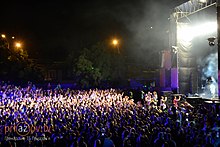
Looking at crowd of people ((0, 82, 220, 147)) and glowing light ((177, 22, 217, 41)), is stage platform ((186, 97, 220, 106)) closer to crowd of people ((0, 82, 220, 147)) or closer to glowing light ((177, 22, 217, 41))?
glowing light ((177, 22, 217, 41))

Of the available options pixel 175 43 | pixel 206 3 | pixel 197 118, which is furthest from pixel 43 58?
pixel 197 118

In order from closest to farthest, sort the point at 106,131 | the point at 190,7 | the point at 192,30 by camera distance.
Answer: the point at 106,131
the point at 190,7
the point at 192,30

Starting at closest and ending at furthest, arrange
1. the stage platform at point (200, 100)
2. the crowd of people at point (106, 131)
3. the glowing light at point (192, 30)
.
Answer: the crowd of people at point (106, 131)
the stage platform at point (200, 100)
the glowing light at point (192, 30)

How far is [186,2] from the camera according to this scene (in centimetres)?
1752

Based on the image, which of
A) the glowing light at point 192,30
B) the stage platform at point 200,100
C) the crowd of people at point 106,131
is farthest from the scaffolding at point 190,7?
the crowd of people at point 106,131

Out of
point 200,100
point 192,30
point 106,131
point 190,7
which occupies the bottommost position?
point 106,131

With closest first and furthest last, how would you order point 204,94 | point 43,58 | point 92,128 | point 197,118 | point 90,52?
1. point 92,128
2. point 197,118
3. point 204,94
4. point 90,52
5. point 43,58

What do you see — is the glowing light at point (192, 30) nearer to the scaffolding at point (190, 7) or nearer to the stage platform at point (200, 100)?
the scaffolding at point (190, 7)

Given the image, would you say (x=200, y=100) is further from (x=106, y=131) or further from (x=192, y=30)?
(x=106, y=131)

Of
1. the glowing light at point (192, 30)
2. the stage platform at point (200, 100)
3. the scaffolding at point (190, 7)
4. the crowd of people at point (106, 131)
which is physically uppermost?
the scaffolding at point (190, 7)

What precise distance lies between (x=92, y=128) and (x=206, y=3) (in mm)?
11115

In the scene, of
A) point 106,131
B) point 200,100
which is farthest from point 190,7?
point 106,131

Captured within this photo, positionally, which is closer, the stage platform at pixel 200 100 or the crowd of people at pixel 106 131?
the crowd of people at pixel 106 131

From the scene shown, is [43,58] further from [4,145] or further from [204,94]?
[4,145]
